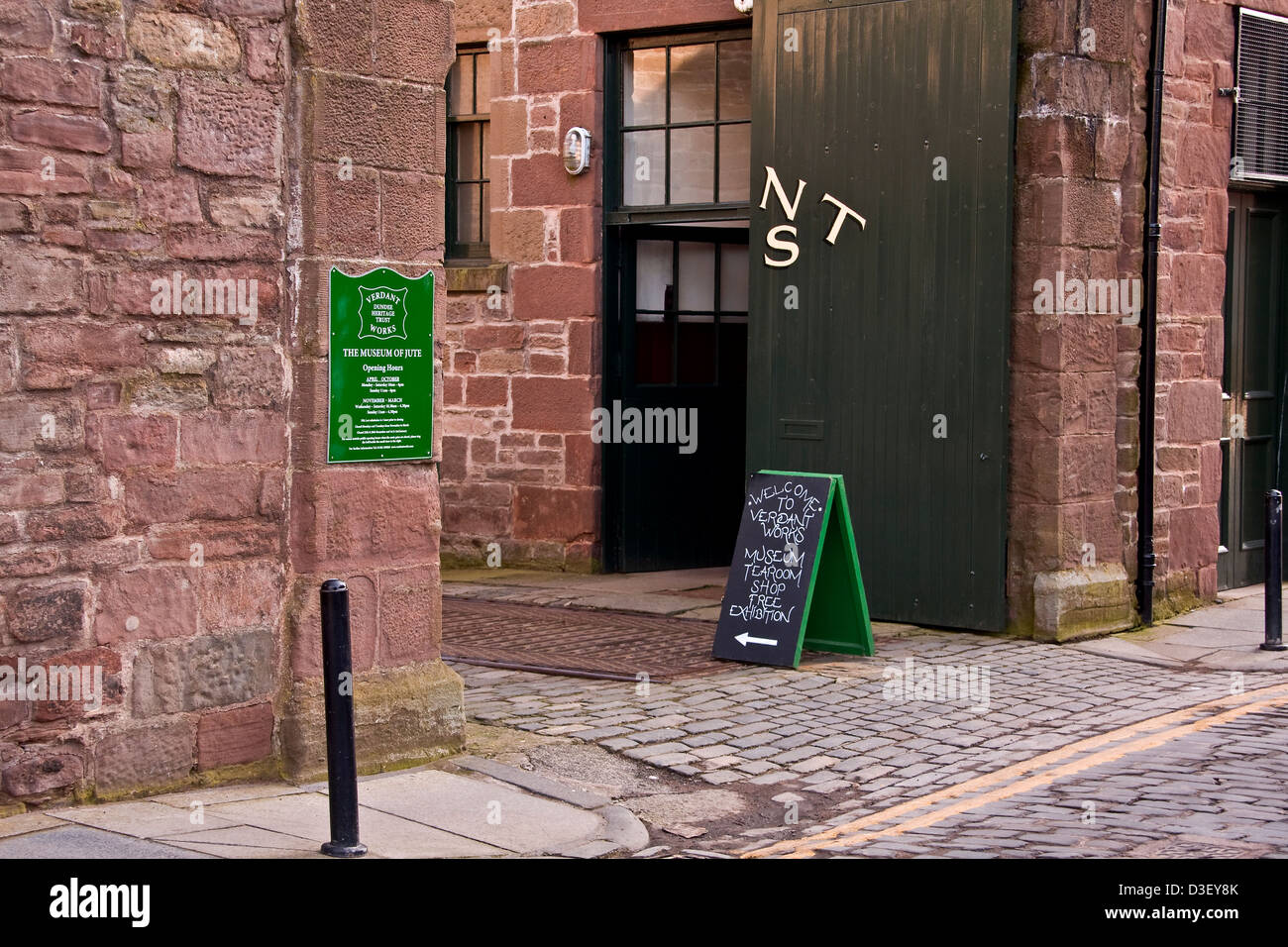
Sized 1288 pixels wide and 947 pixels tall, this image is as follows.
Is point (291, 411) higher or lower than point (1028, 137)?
lower

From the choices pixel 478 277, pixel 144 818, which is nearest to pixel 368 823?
pixel 144 818

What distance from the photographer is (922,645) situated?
10055 millimetres

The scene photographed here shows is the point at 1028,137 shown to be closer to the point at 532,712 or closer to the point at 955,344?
the point at 955,344

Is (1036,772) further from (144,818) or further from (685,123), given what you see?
(685,123)

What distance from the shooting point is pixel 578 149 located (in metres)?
12.9

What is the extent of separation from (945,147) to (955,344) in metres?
1.21

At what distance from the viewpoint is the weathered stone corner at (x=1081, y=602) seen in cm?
1025

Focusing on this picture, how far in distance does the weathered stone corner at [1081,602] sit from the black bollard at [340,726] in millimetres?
5695

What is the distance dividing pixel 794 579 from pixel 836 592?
298mm

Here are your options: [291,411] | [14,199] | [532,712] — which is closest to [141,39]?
[14,199]

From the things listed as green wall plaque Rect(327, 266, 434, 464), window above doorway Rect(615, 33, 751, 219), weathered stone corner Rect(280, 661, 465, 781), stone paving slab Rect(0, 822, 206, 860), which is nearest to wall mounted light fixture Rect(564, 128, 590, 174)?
window above doorway Rect(615, 33, 751, 219)

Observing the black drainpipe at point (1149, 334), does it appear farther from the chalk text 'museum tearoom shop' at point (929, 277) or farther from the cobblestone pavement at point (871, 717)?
the cobblestone pavement at point (871, 717)

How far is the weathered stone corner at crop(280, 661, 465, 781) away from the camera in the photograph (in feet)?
22.2
